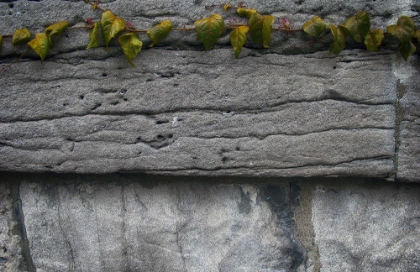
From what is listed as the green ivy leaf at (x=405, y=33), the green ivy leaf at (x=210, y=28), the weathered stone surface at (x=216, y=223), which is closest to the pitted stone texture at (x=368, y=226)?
the weathered stone surface at (x=216, y=223)

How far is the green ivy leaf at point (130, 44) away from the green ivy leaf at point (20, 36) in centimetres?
26

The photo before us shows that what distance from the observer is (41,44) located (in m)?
0.91

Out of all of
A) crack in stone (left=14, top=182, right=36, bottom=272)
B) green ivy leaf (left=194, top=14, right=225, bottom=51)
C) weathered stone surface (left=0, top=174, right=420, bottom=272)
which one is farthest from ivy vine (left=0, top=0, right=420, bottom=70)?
crack in stone (left=14, top=182, right=36, bottom=272)

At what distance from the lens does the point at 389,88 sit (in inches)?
35.1

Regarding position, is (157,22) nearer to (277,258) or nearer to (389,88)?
(389,88)

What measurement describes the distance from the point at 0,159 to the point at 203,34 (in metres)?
0.66

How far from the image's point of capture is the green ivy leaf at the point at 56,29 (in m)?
0.92

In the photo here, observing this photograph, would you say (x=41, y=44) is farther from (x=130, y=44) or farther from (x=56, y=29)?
(x=130, y=44)

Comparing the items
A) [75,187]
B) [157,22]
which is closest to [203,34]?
[157,22]

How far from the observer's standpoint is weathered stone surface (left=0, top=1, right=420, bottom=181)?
90 cm

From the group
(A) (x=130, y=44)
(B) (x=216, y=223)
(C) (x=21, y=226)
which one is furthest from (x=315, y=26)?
(C) (x=21, y=226)

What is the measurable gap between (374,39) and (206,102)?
1.44ft

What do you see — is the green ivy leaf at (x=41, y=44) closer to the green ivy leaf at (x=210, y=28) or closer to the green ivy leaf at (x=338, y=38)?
the green ivy leaf at (x=210, y=28)

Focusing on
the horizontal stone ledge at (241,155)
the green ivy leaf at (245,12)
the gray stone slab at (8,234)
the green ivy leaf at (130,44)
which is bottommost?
the gray stone slab at (8,234)
